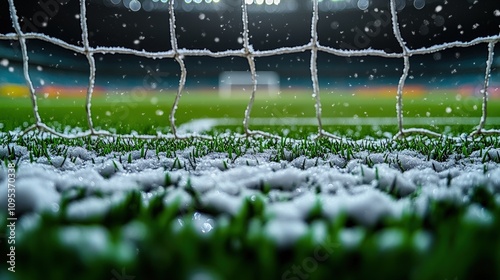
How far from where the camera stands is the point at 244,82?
17766 millimetres

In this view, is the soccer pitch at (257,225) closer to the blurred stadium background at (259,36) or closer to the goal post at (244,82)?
the blurred stadium background at (259,36)

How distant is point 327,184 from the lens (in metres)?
0.98

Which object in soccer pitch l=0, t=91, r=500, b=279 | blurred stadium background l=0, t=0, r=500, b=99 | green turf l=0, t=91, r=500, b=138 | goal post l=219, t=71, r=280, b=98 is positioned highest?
blurred stadium background l=0, t=0, r=500, b=99

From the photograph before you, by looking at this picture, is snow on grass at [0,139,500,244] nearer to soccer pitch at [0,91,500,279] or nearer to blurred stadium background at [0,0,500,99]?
soccer pitch at [0,91,500,279]

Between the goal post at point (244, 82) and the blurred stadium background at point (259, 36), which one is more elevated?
the blurred stadium background at point (259, 36)

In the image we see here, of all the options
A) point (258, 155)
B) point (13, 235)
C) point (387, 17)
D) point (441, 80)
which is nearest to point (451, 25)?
point (387, 17)

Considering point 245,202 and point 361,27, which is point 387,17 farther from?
point 245,202

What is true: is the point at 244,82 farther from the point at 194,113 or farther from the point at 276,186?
the point at 276,186

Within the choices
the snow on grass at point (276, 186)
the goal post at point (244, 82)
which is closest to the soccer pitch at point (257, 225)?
the snow on grass at point (276, 186)

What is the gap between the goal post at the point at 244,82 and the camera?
57.9 feet

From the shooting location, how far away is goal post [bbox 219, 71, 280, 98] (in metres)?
17.6

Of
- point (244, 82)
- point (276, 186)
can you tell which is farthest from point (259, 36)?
point (276, 186)

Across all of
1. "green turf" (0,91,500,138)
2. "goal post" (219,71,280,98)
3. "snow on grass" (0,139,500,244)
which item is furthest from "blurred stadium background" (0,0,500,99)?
"snow on grass" (0,139,500,244)

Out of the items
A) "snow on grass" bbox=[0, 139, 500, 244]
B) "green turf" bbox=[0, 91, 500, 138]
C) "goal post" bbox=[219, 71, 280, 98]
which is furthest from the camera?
"goal post" bbox=[219, 71, 280, 98]
